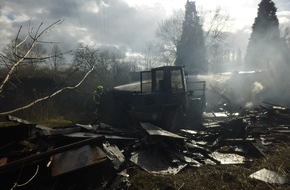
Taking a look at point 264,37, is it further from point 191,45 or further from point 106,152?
point 106,152

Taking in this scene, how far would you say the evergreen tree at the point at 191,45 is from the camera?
39.2 metres

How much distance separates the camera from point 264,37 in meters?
38.4

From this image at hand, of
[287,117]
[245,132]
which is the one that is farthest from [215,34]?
[245,132]

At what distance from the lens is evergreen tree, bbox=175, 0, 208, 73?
128 feet

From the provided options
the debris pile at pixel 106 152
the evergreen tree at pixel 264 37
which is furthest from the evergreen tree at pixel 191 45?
the debris pile at pixel 106 152

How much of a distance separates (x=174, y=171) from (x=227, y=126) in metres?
4.54

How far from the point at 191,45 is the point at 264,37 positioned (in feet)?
34.3

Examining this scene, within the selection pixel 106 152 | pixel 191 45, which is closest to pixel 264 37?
pixel 191 45

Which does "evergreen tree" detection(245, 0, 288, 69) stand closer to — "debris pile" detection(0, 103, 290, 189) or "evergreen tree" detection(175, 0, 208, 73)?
"evergreen tree" detection(175, 0, 208, 73)

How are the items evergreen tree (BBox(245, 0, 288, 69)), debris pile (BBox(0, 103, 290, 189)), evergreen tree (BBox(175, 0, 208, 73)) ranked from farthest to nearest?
evergreen tree (BBox(175, 0, 208, 73)) < evergreen tree (BBox(245, 0, 288, 69)) < debris pile (BBox(0, 103, 290, 189))

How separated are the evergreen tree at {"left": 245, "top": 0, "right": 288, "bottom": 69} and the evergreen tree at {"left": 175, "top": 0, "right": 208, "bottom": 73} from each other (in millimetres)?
6767

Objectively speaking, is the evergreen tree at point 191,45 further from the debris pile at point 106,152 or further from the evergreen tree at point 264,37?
the debris pile at point 106,152

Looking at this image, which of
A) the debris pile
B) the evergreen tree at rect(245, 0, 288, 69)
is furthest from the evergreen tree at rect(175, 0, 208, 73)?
the debris pile

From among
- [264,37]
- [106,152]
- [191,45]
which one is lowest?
[106,152]
